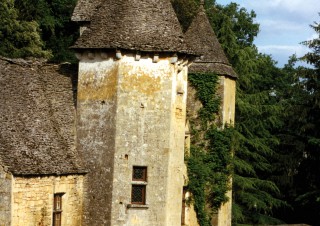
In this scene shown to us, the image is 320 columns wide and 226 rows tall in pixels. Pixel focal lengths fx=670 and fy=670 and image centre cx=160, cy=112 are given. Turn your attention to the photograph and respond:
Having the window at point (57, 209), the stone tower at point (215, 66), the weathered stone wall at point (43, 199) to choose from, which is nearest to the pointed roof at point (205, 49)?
the stone tower at point (215, 66)

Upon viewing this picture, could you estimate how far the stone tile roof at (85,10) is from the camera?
28406mm

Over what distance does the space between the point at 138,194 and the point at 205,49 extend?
29.3ft

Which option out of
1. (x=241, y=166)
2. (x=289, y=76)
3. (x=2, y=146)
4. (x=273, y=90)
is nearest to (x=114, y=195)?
(x=2, y=146)

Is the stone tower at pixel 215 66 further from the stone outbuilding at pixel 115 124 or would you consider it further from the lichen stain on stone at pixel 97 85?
the lichen stain on stone at pixel 97 85

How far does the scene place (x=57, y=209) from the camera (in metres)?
22.6

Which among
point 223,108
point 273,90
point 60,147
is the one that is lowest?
point 60,147

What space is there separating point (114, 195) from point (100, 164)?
1.22 m

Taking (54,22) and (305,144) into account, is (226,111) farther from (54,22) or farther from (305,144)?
(54,22)

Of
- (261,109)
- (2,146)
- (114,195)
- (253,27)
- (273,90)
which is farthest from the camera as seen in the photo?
(273,90)

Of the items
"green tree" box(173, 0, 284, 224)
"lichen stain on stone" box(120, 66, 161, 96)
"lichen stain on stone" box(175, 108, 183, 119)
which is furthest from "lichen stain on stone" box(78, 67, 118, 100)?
"green tree" box(173, 0, 284, 224)

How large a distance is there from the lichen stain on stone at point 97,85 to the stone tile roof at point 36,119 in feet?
2.92

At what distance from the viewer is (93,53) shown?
23.5 m

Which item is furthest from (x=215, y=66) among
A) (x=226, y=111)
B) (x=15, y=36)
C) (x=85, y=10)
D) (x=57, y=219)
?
(x=15, y=36)

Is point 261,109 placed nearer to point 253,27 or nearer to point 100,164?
point 253,27
